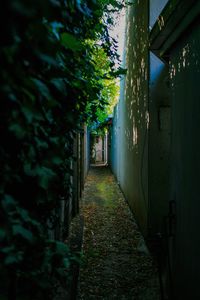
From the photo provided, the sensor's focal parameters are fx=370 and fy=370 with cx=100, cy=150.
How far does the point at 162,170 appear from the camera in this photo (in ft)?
21.5

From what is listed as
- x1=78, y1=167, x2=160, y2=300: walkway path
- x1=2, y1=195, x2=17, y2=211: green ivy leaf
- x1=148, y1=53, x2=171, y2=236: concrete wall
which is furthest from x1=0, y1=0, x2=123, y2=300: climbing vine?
x1=148, y1=53, x2=171, y2=236: concrete wall

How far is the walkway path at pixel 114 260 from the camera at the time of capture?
4.84m

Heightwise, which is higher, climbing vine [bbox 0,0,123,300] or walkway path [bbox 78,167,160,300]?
climbing vine [bbox 0,0,123,300]

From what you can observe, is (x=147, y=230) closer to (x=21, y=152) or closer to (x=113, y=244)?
(x=113, y=244)

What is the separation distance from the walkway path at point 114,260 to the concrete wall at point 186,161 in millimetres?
1234

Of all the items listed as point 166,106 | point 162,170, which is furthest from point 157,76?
point 162,170

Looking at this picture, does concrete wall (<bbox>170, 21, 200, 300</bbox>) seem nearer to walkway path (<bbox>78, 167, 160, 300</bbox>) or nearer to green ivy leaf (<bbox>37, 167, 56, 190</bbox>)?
walkway path (<bbox>78, 167, 160, 300</bbox>)

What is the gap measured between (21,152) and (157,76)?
16.9 ft

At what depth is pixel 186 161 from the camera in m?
3.40

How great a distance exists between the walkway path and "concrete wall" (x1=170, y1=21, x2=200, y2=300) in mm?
1234

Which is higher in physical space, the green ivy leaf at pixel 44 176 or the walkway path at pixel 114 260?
the green ivy leaf at pixel 44 176

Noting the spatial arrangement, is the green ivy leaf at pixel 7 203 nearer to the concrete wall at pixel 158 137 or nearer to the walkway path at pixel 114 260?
the walkway path at pixel 114 260

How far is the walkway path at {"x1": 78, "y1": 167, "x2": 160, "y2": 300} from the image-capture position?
484 centimetres

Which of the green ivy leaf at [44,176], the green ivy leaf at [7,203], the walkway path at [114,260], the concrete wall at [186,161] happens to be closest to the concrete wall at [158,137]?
the walkway path at [114,260]
